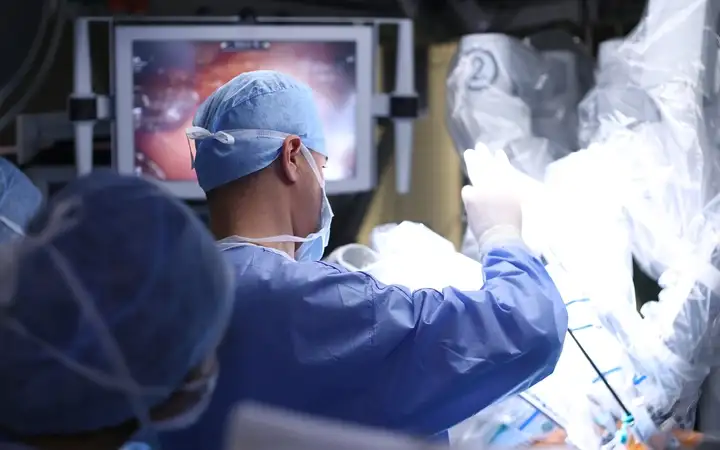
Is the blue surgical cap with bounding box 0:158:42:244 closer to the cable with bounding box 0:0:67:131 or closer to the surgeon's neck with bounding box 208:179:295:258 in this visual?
the cable with bounding box 0:0:67:131

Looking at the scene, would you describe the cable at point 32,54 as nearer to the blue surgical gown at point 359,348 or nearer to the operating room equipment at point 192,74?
the operating room equipment at point 192,74

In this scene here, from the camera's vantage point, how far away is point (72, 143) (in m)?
2.07

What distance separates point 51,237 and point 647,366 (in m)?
1.04

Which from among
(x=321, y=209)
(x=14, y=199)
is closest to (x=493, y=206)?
(x=321, y=209)

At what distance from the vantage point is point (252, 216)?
1.13m

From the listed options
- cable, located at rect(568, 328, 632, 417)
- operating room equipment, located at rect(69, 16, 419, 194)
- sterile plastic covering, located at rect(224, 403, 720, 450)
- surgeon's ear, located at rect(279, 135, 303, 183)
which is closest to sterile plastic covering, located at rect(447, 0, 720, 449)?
cable, located at rect(568, 328, 632, 417)

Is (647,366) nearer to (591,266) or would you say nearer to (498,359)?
(591,266)

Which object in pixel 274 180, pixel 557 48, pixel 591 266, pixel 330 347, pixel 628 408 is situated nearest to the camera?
pixel 330 347

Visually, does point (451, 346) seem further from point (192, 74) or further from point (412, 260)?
point (192, 74)

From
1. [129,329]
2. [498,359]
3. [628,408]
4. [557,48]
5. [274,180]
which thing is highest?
[557,48]

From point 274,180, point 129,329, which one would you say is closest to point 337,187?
point 274,180

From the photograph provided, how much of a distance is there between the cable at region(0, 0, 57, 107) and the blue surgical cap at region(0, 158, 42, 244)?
33 cm

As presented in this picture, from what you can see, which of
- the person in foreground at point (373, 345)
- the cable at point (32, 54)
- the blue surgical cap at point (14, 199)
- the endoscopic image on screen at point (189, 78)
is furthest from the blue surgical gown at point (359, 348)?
the cable at point (32, 54)

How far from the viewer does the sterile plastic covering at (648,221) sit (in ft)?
4.49
